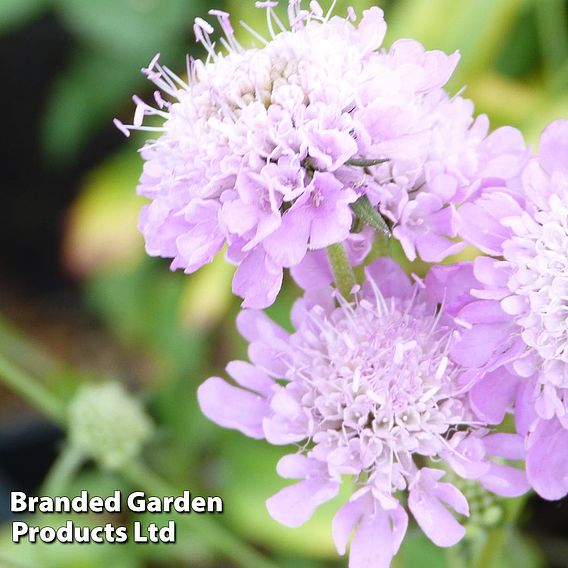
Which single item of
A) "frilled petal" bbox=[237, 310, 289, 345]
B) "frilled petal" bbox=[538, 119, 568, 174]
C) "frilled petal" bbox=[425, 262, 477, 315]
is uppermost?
"frilled petal" bbox=[538, 119, 568, 174]

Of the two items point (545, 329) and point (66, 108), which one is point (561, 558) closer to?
point (545, 329)

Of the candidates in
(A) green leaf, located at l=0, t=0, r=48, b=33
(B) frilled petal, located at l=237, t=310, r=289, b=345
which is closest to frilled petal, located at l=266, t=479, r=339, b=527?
(B) frilled petal, located at l=237, t=310, r=289, b=345

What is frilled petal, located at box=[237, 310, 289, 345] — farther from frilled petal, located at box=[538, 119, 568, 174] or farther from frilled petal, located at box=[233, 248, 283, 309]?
frilled petal, located at box=[538, 119, 568, 174]

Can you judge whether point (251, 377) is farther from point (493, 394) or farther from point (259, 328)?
point (493, 394)

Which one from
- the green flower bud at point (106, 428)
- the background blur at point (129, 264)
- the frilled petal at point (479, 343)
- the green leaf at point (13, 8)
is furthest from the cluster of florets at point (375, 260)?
the green leaf at point (13, 8)

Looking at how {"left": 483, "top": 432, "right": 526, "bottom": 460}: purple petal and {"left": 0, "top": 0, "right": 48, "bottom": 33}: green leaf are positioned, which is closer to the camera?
{"left": 483, "top": 432, "right": 526, "bottom": 460}: purple petal

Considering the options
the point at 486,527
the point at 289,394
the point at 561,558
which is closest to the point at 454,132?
the point at 289,394

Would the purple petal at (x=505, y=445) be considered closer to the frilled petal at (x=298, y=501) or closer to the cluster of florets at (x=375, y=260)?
the cluster of florets at (x=375, y=260)

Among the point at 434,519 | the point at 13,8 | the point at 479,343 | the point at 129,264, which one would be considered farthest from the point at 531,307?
the point at 13,8
